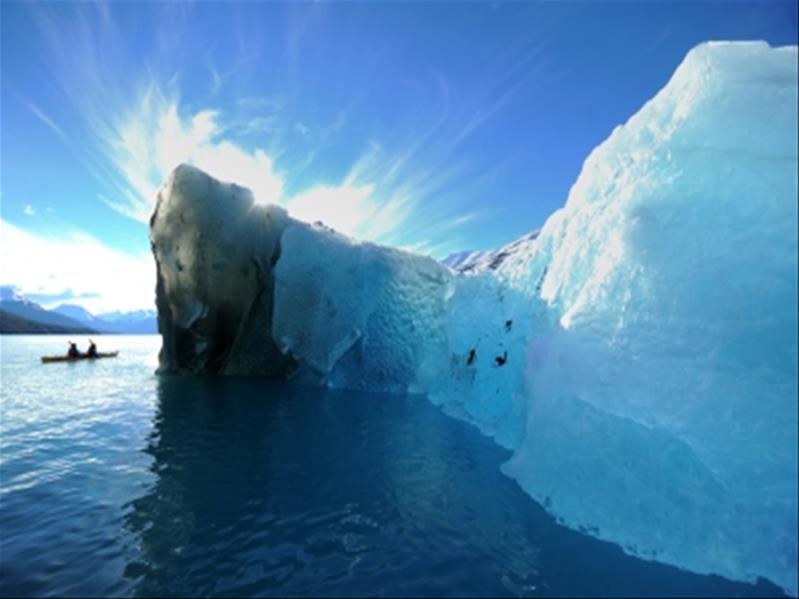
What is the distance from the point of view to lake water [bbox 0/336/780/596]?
15.5 feet

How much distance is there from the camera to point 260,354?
25031 mm

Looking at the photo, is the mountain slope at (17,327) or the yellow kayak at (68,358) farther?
the mountain slope at (17,327)

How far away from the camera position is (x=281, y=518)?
6.34 metres

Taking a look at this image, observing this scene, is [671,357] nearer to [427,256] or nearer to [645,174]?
[645,174]

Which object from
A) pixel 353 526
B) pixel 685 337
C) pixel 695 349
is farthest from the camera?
pixel 353 526

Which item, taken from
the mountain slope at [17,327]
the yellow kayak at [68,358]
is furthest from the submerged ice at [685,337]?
the mountain slope at [17,327]

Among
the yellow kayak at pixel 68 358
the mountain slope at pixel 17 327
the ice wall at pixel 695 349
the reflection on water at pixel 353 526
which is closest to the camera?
the reflection on water at pixel 353 526

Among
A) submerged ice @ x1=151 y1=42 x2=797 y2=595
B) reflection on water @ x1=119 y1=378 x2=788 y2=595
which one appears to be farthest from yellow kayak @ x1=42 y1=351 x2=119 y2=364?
submerged ice @ x1=151 y1=42 x2=797 y2=595

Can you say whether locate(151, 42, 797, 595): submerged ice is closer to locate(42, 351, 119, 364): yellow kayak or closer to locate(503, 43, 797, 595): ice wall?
locate(503, 43, 797, 595): ice wall

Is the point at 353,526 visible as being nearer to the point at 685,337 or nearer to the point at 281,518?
the point at 281,518

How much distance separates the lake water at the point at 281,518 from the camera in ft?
15.5

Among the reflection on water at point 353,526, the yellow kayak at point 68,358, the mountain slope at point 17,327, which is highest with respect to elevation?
the mountain slope at point 17,327

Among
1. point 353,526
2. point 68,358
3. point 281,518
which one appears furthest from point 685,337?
point 68,358

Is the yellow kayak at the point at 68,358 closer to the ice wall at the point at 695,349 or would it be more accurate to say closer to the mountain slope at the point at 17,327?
the ice wall at the point at 695,349
